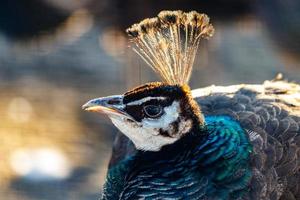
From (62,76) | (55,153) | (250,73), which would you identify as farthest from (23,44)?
(250,73)

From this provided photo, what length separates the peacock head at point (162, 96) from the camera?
1813mm

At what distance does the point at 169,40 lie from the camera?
1959 mm

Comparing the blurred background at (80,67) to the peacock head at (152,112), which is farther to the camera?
the blurred background at (80,67)

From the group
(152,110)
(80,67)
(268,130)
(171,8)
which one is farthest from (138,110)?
(80,67)

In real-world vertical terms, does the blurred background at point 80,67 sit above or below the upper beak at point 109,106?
above

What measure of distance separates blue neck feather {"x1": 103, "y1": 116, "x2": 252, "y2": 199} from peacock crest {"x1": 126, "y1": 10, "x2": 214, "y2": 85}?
0.16 metres

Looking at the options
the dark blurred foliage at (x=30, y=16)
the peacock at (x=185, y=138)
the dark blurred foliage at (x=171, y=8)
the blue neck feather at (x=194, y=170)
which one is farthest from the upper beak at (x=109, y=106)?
the dark blurred foliage at (x=30, y=16)

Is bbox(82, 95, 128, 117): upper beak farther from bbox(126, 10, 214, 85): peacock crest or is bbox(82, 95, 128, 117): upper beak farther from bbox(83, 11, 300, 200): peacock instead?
bbox(126, 10, 214, 85): peacock crest

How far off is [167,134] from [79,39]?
3.04 m

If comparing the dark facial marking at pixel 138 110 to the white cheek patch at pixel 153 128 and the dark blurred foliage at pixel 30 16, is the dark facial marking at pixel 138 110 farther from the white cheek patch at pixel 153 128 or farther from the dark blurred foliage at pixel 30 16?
the dark blurred foliage at pixel 30 16

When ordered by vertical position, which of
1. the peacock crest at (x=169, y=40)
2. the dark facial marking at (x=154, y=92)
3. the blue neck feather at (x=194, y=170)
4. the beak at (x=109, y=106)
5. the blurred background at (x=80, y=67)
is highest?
the blurred background at (x=80, y=67)

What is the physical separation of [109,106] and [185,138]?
0.66 feet

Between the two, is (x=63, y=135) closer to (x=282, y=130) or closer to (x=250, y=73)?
(x=250, y=73)

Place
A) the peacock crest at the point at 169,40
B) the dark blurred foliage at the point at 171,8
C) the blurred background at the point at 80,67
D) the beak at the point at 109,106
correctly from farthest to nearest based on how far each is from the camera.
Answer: the dark blurred foliage at the point at 171,8, the blurred background at the point at 80,67, the peacock crest at the point at 169,40, the beak at the point at 109,106
